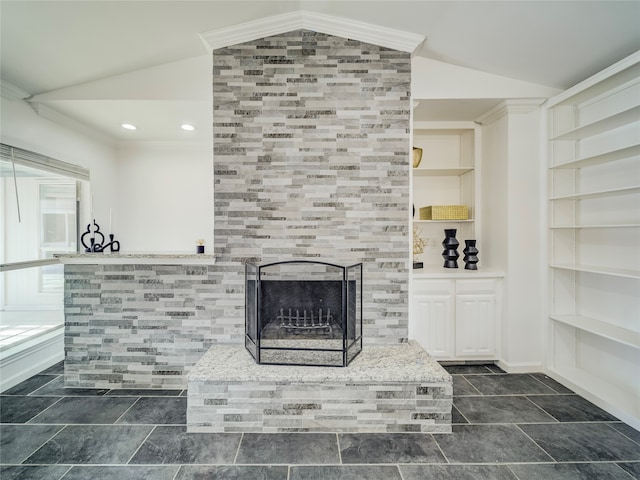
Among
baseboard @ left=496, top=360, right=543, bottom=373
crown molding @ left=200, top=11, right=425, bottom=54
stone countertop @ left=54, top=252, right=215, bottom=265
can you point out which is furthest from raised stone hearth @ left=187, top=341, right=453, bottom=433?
crown molding @ left=200, top=11, right=425, bottom=54

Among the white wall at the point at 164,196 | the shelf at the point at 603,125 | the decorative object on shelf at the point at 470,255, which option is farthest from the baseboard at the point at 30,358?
the shelf at the point at 603,125

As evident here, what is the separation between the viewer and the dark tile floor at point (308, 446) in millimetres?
1579

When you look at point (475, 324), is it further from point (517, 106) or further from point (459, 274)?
point (517, 106)

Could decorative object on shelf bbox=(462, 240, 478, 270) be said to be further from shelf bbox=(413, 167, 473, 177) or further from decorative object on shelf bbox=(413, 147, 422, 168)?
decorative object on shelf bbox=(413, 147, 422, 168)

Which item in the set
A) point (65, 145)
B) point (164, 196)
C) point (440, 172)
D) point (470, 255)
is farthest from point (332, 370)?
point (65, 145)

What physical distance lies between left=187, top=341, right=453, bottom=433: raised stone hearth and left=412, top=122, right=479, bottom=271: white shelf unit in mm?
1446

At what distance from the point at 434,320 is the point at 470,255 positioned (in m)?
0.73

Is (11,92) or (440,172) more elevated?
(11,92)

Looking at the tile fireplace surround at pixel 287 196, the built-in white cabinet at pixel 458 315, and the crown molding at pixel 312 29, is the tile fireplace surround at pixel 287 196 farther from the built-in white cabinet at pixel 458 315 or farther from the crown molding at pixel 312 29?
the built-in white cabinet at pixel 458 315

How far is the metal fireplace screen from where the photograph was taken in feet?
7.14

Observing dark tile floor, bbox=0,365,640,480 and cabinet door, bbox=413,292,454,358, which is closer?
dark tile floor, bbox=0,365,640,480

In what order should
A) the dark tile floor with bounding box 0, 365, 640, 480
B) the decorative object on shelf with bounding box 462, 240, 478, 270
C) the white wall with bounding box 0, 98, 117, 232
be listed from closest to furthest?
the dark tile floor with bounding box 0, 365, 640, 480 → the white wall with bounding box 0, 98, 117, 232 → the decorative object on shelf with bounding box 462, 240, 478, 270

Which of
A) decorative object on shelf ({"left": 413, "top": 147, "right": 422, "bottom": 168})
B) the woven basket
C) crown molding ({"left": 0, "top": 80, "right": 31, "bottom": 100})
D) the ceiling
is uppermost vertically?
the ceiling

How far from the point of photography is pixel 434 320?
9.05 feet
